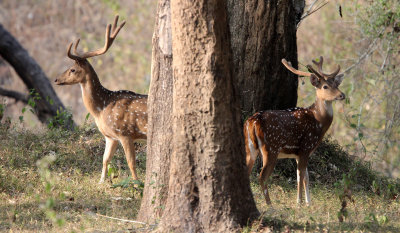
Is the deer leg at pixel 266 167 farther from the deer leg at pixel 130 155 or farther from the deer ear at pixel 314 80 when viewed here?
the deer leg at pixel 130 155

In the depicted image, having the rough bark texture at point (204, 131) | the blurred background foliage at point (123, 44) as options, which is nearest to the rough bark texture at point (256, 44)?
the rough bark texture at point (204, 131)

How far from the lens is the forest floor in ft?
20.3

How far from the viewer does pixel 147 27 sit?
18.8 m

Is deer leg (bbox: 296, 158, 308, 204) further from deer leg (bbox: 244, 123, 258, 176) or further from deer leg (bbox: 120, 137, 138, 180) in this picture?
deer leg (bbox: 120, 137, 138, 180)

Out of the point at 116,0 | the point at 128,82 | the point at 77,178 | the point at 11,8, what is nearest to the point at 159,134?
the point at 77,178

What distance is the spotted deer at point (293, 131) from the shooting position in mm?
7270

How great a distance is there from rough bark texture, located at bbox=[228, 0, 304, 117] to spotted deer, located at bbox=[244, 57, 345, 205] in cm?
69

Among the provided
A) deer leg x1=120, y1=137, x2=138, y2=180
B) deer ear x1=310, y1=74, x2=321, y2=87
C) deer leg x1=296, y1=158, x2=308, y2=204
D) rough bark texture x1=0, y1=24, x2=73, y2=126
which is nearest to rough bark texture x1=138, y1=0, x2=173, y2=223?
deer leg x1=120, y1=137, x2=138, y2=180

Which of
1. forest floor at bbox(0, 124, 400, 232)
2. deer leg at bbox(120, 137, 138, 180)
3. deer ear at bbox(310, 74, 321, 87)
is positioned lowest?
forest floor at bbox(0, 124, 400, 232)

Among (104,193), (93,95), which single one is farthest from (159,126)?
(93,95)

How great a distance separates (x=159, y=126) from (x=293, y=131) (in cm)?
194

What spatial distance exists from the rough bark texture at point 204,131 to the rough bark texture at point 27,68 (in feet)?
22.6

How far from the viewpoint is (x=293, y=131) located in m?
7.46

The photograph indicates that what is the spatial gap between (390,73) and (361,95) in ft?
7.70
